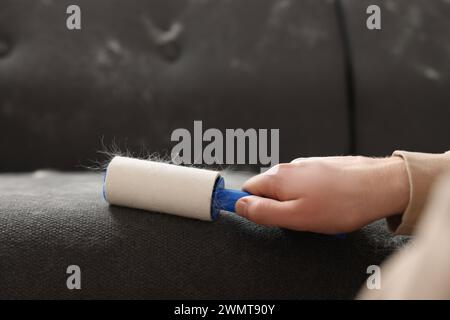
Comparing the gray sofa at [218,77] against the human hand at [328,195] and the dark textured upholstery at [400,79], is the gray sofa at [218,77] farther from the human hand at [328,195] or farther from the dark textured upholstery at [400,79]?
the human hand at [328,195]

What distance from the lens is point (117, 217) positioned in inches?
25.5

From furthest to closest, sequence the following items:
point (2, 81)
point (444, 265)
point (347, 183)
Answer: point (2, 81) → point (347, 183) → point (444, 265)

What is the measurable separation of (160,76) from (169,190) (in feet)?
1.58

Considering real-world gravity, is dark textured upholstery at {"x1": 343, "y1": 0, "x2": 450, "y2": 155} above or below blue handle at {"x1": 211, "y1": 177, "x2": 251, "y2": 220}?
above

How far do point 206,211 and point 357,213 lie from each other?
0.52 ft

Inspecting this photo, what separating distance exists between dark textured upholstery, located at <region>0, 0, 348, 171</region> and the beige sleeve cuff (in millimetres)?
441

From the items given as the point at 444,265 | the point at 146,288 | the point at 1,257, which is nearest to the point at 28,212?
the point at 1,257

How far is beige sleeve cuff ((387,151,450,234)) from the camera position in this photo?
613 millimetres

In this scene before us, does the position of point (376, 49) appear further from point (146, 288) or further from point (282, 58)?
point (146, 288)

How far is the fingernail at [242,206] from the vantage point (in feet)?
2.07

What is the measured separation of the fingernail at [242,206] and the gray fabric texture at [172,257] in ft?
0.07

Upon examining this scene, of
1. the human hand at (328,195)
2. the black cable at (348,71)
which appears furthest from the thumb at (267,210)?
the black cable at (348,71)

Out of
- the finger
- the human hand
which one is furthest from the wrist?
the finger
